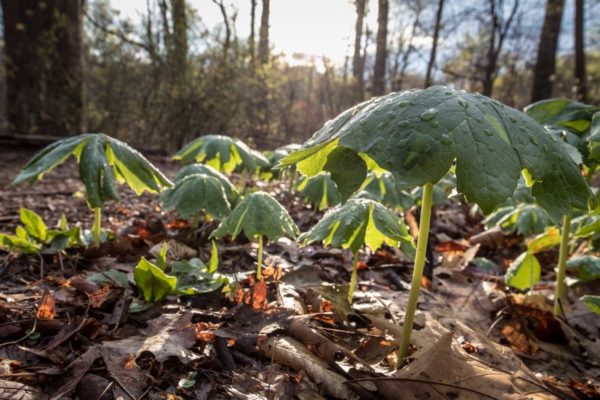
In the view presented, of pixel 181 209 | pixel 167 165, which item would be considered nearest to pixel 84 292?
pixel 181 209

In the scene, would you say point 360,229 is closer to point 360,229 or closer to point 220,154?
point 360,229

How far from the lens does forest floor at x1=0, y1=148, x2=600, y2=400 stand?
3.60 ft

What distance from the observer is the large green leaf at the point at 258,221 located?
1572 mm

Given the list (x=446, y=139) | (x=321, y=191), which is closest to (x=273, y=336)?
(x=446, y=139)

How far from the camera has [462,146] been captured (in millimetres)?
853

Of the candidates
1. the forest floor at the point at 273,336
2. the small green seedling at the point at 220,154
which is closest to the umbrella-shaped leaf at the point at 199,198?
the forest floor at the point at 273,336

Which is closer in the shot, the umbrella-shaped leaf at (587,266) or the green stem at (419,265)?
the green stem at (419,265)

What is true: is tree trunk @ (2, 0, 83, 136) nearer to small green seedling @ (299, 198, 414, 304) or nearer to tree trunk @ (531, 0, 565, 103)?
small green seedling @ (299, 198, 414, 304)

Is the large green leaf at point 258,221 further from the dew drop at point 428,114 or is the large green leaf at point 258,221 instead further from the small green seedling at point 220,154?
the small green seedling at point 220,154

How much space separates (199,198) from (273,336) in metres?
0.87

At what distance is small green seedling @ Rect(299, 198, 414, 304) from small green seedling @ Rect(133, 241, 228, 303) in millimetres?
441

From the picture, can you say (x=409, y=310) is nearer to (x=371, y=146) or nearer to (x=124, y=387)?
(x=371, y=146)

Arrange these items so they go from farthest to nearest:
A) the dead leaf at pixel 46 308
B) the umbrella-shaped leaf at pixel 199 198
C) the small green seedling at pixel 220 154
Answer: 1. the small green seedling at pixel 220 154
2. the umbrella-shaped leaf at pixel 199 198
3. the dead leaf at pixel 46 308

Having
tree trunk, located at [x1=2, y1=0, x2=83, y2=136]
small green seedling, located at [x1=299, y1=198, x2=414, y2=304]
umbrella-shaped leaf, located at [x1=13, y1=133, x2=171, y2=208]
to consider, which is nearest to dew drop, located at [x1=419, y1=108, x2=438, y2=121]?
small green seedling, located at [x1=299, y1=198, x2=414, y2=304]
